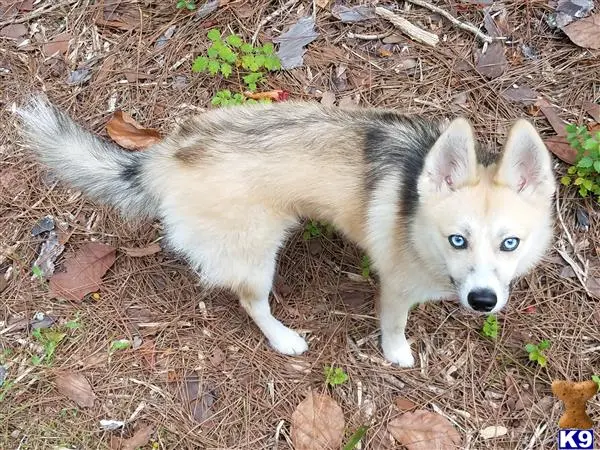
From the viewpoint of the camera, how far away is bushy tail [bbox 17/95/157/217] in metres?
2.76

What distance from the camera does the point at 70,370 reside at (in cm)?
321

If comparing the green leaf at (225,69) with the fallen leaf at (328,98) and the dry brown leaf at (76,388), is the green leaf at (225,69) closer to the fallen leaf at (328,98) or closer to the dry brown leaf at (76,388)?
the fallen leaf at (328,98)

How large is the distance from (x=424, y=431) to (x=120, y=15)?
10.8ft

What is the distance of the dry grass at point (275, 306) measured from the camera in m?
3.08

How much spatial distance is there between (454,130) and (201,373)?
1892mm

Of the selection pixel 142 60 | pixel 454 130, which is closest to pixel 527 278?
pixel 454 130

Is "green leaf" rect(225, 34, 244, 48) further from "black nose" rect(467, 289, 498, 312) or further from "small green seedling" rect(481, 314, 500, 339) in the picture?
"black nose" rect(467, 289, 498, 312)

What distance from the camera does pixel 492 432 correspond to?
2982mm

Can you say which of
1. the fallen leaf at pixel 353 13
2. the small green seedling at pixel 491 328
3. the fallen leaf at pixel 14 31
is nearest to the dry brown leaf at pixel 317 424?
the small green seedling at pixel 491 328

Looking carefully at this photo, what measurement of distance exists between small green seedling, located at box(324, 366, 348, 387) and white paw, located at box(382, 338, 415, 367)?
257mm

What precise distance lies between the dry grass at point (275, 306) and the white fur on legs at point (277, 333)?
0.06 m

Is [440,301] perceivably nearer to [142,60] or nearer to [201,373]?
[201,373]

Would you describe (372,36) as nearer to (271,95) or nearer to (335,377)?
(271,95)

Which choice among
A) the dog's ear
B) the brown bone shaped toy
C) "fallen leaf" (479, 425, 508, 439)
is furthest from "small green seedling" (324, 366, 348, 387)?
the dog's ear
